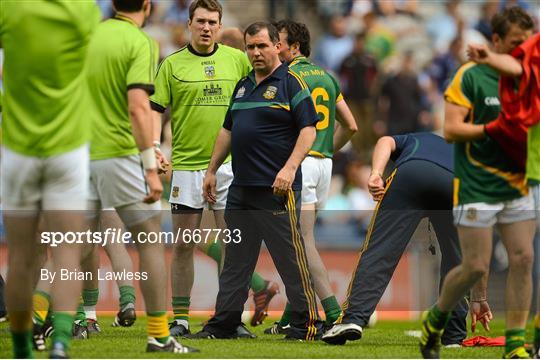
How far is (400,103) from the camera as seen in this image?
19438 mm

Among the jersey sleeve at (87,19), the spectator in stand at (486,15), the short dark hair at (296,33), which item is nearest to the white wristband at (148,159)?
the jersey sleeve at (87,19)

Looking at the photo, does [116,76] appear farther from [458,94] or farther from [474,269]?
[474,269]

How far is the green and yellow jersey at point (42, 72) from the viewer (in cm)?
714

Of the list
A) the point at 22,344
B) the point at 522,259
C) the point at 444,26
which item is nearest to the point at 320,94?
the point at 522,259

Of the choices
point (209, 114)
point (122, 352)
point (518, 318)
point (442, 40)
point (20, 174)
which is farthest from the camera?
point (442, 40)

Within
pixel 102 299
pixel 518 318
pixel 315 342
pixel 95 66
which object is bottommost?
pixel 102 299

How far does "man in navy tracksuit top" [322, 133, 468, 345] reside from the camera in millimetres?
9227

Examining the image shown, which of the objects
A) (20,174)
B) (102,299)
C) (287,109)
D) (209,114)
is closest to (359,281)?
(287,109)

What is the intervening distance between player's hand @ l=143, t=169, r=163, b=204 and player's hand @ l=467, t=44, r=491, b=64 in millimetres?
2014

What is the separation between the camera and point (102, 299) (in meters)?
13.8

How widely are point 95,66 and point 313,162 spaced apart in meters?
3.10

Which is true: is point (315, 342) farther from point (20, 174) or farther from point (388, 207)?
point (20, 174)

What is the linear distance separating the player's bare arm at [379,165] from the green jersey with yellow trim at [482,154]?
958mm

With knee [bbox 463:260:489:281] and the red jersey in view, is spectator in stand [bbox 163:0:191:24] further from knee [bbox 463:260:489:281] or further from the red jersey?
knee [bbox 463:260:489:281]
